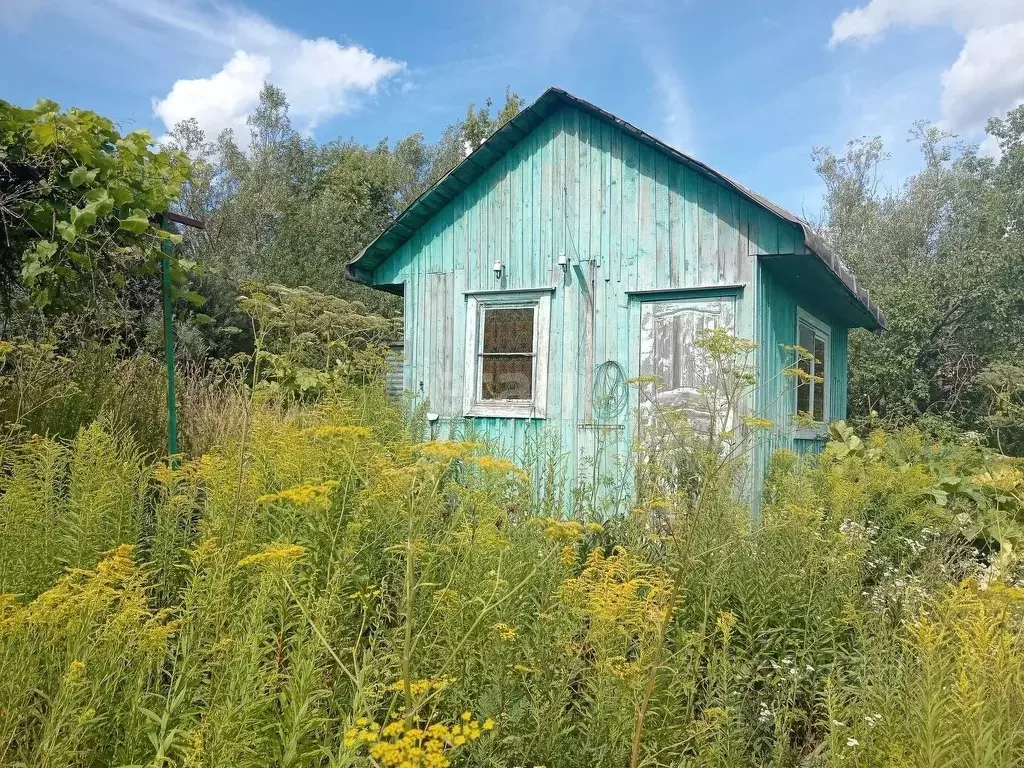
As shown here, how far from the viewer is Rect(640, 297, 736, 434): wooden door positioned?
677cm

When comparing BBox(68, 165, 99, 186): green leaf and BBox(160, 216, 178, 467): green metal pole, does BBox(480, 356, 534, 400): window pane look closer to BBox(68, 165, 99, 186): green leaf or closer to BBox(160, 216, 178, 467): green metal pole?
BBox(160, 216, 178, 467): green metal pole

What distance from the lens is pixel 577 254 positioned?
7547 mm

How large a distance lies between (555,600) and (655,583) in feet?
1.43

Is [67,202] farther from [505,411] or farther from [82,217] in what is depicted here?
[505,411]

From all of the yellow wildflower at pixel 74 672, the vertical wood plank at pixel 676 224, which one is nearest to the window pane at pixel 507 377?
the vertical wood plank at pixel 676 224

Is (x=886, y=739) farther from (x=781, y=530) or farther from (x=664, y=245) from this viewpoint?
(x=664, y=245)

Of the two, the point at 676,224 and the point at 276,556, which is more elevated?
the point at 676,224

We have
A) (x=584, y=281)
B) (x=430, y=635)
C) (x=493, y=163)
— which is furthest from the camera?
(x=493, y=163)

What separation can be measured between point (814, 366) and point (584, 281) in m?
3.79

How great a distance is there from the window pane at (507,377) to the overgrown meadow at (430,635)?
150 inches

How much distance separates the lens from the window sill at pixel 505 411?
7531 millimetres

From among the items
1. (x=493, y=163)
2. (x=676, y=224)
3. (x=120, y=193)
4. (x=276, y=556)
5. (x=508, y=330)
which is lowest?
(x=276, y=556)

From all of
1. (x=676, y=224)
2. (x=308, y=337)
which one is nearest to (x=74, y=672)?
(x=308, y=337)

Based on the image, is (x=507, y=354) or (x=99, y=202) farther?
(x=507, y=354)
